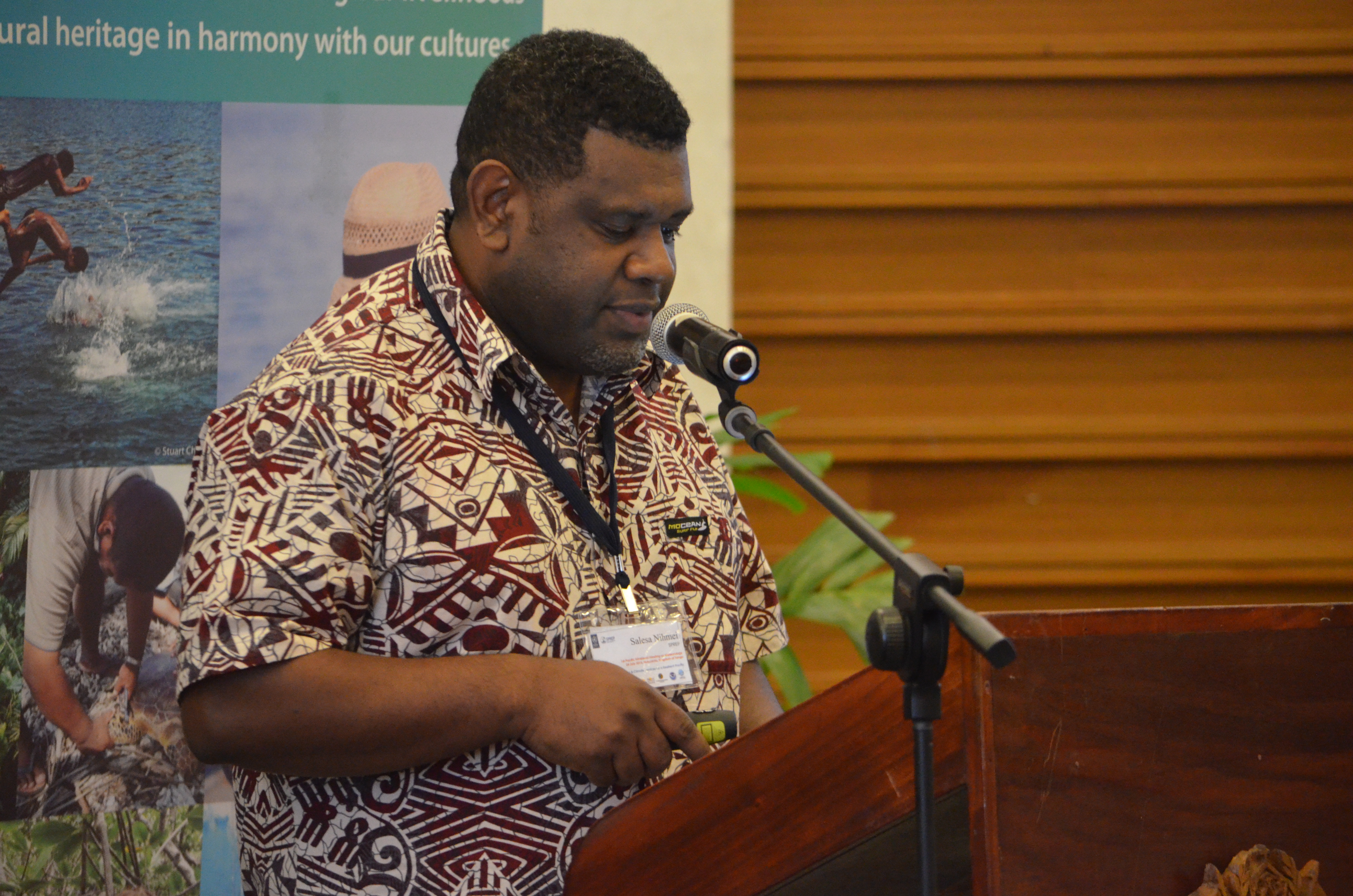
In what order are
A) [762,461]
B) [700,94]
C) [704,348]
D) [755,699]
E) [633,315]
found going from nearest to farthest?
[704,348] → [633,315] → [755,699] → [700,94] → [762,461]

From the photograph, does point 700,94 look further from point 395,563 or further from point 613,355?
point 395,563

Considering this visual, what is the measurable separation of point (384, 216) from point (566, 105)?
3.34 feet

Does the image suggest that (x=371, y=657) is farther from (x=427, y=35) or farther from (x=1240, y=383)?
(x=1240, y=383)

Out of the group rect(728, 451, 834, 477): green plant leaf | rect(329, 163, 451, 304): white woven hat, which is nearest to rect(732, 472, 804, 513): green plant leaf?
rect(728, 451, 834, 477): green plant leaf

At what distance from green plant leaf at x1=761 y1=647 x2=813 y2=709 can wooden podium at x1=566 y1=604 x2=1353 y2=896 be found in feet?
4.28

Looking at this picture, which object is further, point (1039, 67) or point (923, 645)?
point (1039, 67)

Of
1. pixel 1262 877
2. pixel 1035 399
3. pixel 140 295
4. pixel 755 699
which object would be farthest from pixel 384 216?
pixel 1262 877

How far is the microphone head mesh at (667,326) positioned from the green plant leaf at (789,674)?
110cm

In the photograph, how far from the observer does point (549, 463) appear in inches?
52.1

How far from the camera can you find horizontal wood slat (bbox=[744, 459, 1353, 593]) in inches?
118

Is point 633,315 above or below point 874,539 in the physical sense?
above

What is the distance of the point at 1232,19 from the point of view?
3.00 metres

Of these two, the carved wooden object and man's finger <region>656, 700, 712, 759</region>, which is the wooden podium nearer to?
the carved wooden object

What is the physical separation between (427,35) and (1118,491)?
192 centimetres
